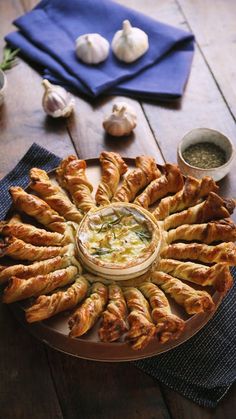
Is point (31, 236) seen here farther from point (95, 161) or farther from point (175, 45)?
point (175, 45)

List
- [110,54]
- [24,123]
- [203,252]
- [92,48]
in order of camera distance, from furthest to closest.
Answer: [110,54] < [92,48] < [24,123] < [203,252]

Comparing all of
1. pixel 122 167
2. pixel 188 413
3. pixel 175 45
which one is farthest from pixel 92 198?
pixel 175 45

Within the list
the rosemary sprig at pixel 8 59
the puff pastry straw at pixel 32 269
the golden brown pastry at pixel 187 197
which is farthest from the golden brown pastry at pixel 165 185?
the rosemary sprig at pixel 8 59

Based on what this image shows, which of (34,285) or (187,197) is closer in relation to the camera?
(34,285)

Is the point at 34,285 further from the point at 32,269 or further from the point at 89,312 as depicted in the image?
the point at 89,312

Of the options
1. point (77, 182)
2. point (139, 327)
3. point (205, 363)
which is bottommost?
point (205, 363)

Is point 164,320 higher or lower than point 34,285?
lower

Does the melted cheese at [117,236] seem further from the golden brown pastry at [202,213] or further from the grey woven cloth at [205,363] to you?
the grey woven cloth at [205,363]

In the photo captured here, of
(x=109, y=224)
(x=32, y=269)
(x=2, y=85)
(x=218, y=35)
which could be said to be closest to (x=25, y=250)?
(x=32, y=269)
